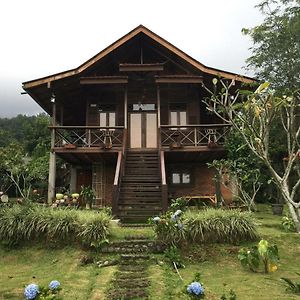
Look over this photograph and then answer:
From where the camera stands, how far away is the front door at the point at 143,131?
18.3 m

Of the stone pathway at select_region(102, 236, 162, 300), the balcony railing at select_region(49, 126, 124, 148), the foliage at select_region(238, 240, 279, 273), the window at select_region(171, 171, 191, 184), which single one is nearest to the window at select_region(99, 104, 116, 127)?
the balcony railing at select_region(49, 126, 124, 148)

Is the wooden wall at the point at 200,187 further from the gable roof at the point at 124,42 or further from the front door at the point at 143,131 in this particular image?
the gable roof at the point at 124,42

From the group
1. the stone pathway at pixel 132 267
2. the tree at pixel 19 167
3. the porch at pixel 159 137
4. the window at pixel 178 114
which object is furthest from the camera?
the tree at pixel 19 167

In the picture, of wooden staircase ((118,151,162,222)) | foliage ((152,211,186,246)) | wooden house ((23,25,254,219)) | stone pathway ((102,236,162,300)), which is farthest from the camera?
wooden house ((23,25,254,219))

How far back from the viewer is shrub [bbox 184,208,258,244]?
981cm

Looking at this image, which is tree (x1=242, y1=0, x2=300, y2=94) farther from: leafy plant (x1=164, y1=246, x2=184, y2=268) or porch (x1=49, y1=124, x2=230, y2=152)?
leafy plant (x1=164, y1=246, x2=184, y2=268)

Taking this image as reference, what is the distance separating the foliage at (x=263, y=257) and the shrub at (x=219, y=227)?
1.43 meters

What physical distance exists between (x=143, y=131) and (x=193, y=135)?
7.73 feet

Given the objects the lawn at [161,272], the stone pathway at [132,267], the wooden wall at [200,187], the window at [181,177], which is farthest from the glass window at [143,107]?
the stone pathway at [132,267]

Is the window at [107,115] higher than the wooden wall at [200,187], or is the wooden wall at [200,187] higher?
the window at [107,115]

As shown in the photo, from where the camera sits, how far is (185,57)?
17219mm

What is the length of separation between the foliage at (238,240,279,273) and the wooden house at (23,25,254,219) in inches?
315

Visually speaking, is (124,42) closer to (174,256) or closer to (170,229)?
(170,229)

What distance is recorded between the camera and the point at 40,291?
5.23m
